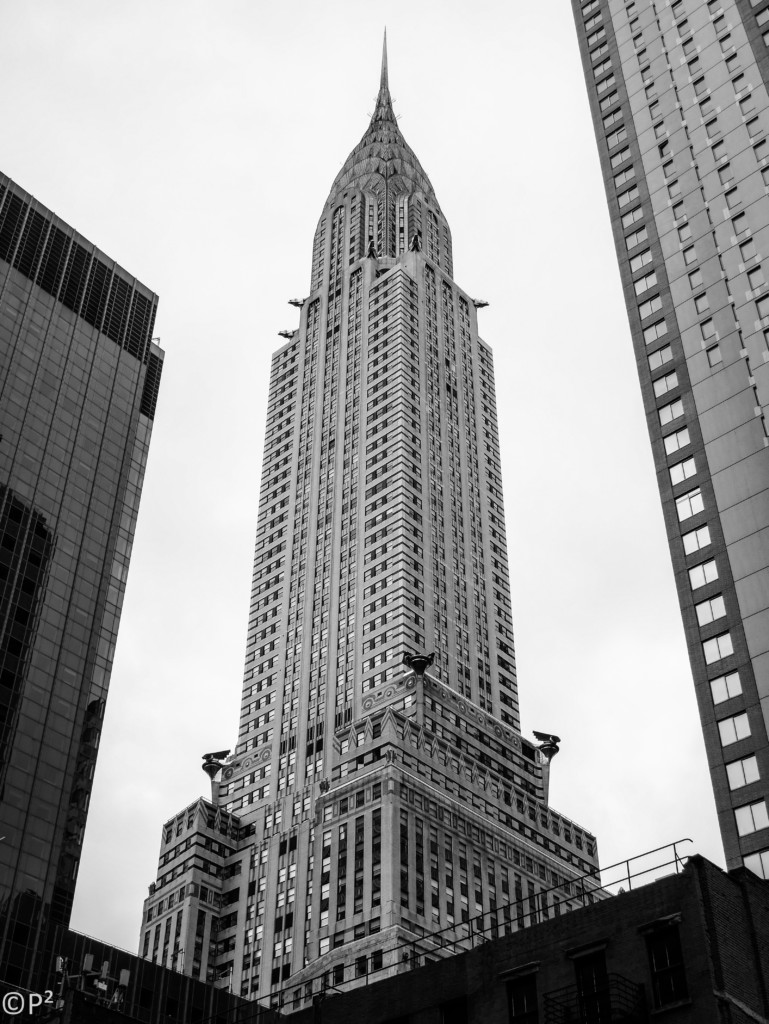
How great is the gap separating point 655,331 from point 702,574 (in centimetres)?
2113

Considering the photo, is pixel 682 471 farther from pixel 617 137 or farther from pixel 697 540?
pixel 617 137

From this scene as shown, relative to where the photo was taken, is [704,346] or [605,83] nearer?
[704,346]

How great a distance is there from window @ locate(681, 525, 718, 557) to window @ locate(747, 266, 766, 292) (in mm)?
17663

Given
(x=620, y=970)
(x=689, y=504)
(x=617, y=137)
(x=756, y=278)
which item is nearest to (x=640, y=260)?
(x=756, y=278)

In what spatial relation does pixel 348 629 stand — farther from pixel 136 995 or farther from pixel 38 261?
pixel 136 995

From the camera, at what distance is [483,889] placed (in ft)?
562

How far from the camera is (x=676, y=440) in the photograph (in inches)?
3223

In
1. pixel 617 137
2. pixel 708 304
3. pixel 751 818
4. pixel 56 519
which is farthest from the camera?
pixel 56 519

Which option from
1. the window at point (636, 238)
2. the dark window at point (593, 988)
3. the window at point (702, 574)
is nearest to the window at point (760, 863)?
the window at point (702, 574)

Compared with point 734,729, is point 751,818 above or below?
below

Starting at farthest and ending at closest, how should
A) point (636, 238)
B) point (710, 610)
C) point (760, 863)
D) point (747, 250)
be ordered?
point (636, 238) → point (747, 250) → point (710, 610) → point (760, 863)

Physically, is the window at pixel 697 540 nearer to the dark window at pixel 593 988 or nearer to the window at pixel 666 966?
the dark window at pixel 593 988

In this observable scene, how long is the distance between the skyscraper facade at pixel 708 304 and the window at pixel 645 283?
0.11m

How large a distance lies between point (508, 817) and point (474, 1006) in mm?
139422
